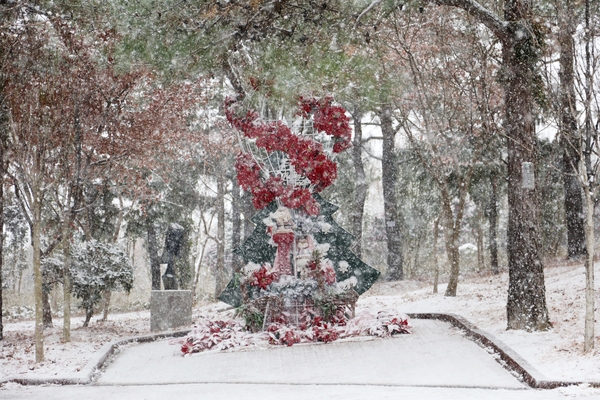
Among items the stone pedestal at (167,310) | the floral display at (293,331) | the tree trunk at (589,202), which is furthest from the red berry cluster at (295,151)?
the tree trunk at (589,202)

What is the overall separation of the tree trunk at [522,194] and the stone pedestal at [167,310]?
7197 mm

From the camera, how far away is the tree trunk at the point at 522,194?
938cm

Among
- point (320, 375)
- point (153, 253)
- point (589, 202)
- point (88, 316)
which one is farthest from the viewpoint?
point (153, 253)

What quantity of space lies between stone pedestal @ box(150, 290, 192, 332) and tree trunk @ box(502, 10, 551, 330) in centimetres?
720

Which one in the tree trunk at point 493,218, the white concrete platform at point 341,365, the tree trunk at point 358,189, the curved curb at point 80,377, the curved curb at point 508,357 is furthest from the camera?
the tree trunk at point 358,189

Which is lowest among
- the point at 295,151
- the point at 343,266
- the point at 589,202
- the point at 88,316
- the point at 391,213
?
the point at 88,316

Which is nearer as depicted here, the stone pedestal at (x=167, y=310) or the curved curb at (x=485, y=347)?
the curved curb at (x=485, y=347)

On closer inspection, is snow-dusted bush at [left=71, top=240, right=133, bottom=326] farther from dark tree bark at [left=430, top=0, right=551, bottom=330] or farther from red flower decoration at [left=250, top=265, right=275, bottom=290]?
dark tree bark at [left=430, top=0, right=551, bottom=330]

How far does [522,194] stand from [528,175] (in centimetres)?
30

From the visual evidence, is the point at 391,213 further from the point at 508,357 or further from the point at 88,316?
the point at 508,357

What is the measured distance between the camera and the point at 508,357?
7.87 m

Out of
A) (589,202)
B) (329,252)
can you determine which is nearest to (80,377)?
(329,252)

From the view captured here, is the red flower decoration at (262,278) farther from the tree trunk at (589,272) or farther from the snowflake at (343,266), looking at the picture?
the tree trunk at (589,272)

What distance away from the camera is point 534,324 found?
9.33 meters
